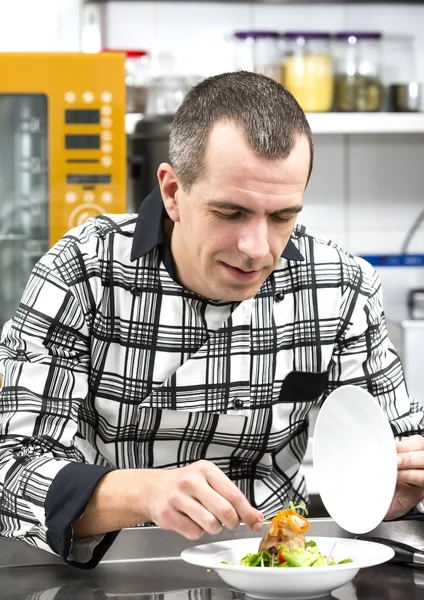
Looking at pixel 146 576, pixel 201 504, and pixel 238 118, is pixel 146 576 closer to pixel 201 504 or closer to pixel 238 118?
pixel 201 504

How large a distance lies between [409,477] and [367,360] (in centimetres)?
26

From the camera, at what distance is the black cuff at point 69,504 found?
3.67 feet

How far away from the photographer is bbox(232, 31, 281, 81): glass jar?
8.99 ft

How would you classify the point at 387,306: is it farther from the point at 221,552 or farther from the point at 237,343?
the point at 221,552

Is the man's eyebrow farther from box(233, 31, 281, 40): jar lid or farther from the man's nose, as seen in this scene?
box(233, 31, 281, 40): jar lid

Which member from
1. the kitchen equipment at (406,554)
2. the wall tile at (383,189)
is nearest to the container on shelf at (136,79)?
the wall tile at (383,189)

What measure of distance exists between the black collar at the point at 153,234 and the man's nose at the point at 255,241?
10.5 inches

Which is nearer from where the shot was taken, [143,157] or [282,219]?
[282,219]

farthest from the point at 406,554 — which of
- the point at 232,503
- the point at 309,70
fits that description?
the point at 309,70

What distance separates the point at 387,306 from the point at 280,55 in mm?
842

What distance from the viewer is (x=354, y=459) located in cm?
115

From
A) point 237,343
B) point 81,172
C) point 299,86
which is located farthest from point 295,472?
point 299,86

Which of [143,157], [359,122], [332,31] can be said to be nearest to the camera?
[359,122]

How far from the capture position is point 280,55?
9.07 feet
